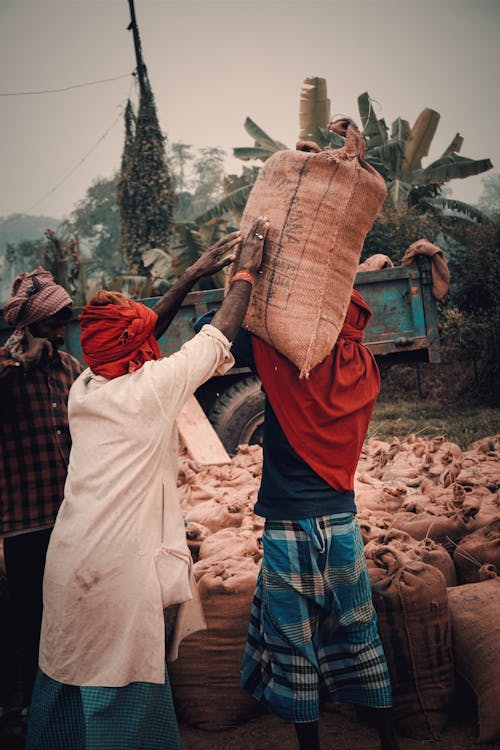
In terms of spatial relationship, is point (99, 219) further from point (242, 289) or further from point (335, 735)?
point (335, 735)

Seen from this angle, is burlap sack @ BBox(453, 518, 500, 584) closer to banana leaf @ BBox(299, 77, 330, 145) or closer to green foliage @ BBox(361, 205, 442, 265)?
green foliage @ BBox(361, 205, 442, 265)

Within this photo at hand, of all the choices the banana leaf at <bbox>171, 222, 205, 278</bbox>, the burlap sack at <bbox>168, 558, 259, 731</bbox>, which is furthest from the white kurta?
the banana leaf at <bbox>171, 222, 205, 278</bbox>

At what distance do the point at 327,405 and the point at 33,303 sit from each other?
1201 millimetres

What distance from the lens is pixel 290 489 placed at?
2086 millimetres

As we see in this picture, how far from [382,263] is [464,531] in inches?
67.2

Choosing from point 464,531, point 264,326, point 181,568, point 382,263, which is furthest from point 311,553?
point 382,263

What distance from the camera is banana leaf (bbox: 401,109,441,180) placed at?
12.9m

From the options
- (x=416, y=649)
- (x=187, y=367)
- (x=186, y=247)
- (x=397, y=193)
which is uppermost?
(x=397, y=193)

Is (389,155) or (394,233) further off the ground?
(389,155)

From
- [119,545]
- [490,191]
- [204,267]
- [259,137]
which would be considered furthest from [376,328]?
[490,191]

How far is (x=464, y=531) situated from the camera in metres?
3.15

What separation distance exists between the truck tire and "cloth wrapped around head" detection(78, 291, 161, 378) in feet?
13.8

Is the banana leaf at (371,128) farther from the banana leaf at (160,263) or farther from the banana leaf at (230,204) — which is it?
the banana leaf at (160,263)

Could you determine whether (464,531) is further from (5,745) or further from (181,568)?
(5,745)
